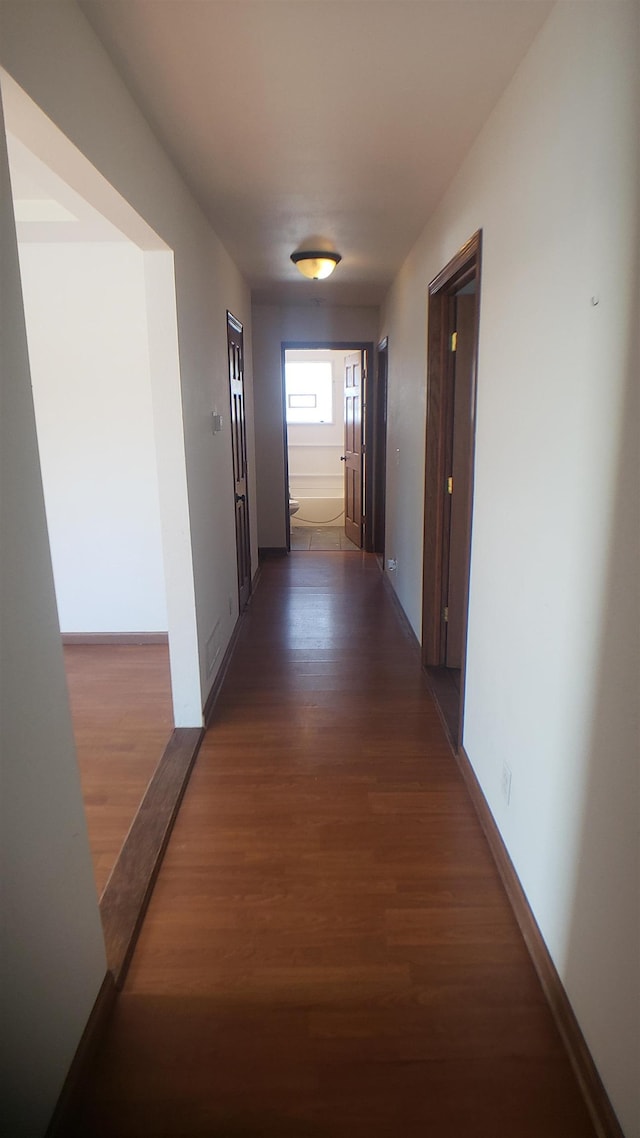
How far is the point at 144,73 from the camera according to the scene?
1796 mm

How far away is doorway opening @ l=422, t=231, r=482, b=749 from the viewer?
120 inches

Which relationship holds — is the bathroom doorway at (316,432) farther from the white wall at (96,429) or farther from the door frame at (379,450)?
the white wall at (96,429)

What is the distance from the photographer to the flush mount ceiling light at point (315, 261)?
3.73 meters

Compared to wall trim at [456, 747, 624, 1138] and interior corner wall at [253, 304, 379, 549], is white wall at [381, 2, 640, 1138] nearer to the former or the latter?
wall trim at [456, 747, 624, 1138]

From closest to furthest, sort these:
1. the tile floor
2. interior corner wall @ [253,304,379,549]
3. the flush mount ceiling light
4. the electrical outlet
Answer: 1. the electrical outlet
2. the flush mount ceiling light
3. interior corner wall @ [253,304,379,549]
4. the tile floor

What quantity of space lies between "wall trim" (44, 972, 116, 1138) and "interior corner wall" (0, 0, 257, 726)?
1.40m

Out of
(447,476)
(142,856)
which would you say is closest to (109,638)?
(142,856)

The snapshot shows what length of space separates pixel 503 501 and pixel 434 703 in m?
1.49

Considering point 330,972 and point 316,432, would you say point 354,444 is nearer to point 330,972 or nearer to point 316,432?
point 316,432

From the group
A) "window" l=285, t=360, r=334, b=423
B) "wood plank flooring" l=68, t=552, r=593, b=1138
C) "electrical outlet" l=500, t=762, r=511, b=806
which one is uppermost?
"window" l=285, t=360, r=334, b=423

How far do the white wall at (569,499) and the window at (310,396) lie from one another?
657 cm

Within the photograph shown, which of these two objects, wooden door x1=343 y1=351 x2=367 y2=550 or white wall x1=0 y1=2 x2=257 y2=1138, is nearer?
white wall x1=0 y1=2 x2=257 y2=1138

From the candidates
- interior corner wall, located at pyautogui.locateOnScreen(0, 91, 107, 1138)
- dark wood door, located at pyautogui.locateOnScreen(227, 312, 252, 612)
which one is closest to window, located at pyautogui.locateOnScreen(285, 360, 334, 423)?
dark wood door, located at pyautogui.locateOnScreen(227, 312, 252, 612)

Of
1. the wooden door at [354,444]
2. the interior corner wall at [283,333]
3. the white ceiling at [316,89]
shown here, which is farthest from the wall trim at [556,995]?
the interior corner wall at [283,333]
